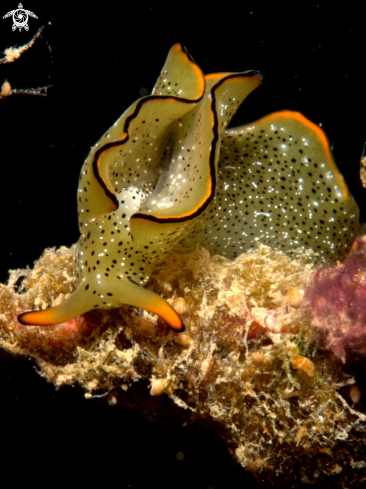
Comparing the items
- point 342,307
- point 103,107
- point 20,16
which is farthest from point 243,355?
point 103,107

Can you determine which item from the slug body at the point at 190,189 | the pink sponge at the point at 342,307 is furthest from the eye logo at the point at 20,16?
the pink sponge at the point at 342,307

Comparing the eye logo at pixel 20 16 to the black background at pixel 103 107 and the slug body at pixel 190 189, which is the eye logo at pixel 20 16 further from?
the slug body at pixel 190 189

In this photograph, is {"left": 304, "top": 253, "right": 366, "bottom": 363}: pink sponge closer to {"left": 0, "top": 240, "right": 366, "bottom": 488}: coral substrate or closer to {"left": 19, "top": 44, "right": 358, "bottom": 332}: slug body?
{"left": 0, "top": 240, "right": 366, "bottom": 488}: coral substrate

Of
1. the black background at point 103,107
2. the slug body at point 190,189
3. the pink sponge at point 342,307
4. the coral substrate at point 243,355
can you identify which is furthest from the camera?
the black background at point 103,107

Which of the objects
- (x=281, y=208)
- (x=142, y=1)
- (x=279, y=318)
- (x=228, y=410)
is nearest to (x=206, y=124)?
(x=281, y=208)

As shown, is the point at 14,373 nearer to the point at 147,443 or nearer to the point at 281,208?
the point at 147,443

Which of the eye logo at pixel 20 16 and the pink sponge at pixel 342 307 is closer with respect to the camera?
the pink sponge at pixel 342 307

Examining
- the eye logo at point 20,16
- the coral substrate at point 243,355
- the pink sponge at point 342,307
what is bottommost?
the coral substrate at point 243,355
